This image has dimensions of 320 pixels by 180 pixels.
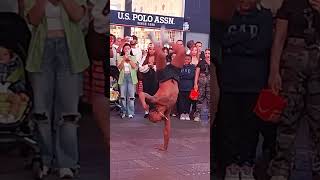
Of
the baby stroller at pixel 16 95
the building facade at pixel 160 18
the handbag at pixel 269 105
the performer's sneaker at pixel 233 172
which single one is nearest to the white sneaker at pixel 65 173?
the baby stroller at pixel 16 95

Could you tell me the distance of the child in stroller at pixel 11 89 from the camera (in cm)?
353

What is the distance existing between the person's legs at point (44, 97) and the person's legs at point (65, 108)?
0.14 ft

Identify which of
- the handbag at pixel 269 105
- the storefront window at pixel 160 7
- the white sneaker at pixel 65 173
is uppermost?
the storefront window at pixel 160 7

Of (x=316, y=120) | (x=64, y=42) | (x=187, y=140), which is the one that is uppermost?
(x=64, y=42)

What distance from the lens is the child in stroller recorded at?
139 inches

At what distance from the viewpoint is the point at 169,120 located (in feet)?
22.1

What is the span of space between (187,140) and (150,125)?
50 cm

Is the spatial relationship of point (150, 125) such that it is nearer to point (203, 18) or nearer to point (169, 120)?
point (169, 120)

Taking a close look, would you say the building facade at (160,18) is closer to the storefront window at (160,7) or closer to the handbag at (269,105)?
the storefront window at (160,7)

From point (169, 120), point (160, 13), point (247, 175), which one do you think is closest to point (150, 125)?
point (169, 120)

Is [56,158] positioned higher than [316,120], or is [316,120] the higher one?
[316,120]

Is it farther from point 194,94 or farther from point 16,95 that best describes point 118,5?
point 16,95

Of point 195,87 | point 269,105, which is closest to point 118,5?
point 195,87

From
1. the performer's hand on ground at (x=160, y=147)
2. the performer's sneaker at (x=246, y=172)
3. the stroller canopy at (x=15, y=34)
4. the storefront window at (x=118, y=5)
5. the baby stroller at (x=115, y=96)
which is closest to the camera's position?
the stroller canopy at (x=15, y=34)
